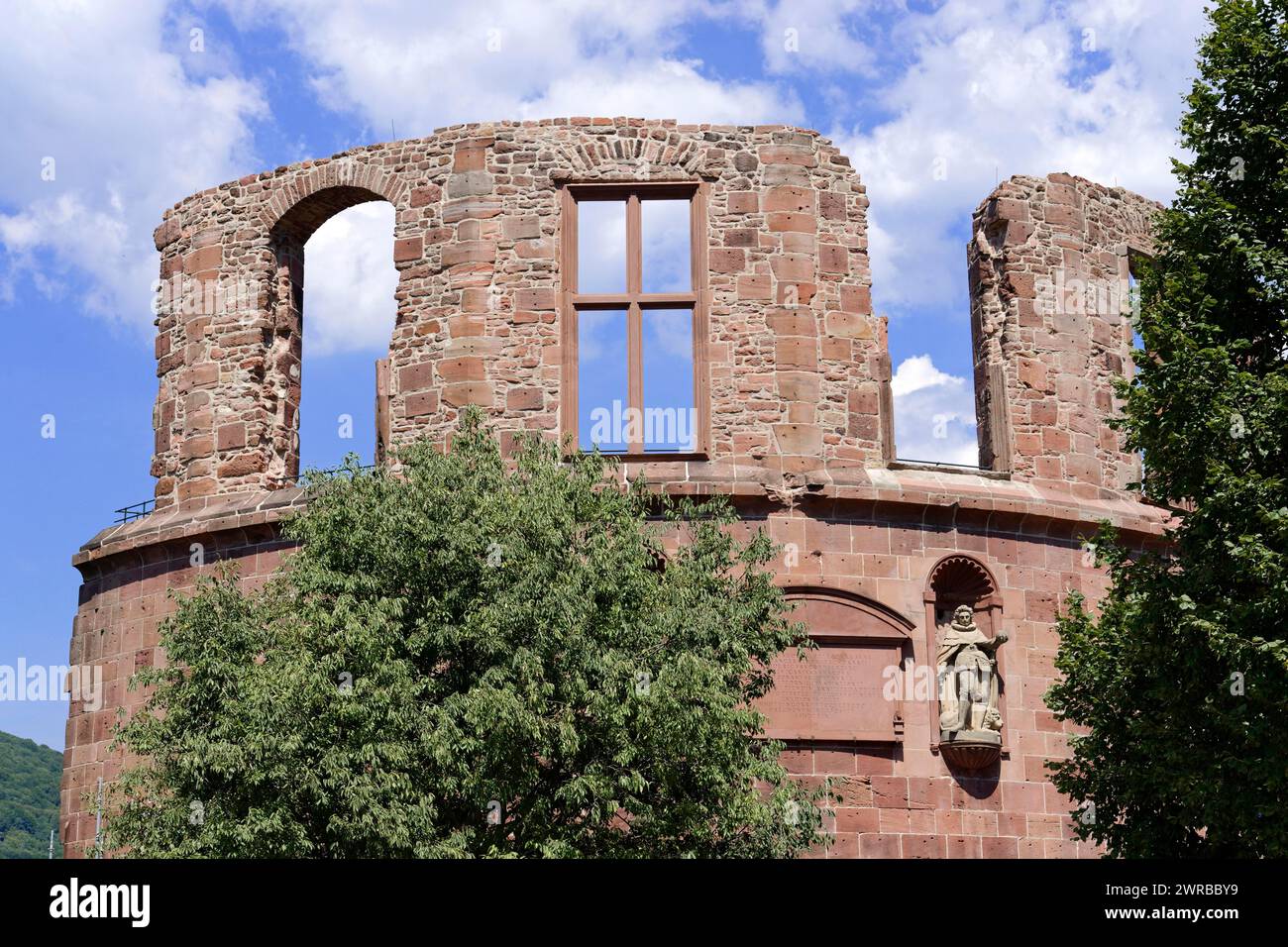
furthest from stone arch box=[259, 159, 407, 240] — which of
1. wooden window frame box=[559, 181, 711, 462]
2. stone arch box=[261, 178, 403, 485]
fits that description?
wooden window frame box=[559, 181, 711, 462]

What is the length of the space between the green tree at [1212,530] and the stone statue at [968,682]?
368cm

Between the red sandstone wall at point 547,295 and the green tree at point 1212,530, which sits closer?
the green tree at point 1212,530

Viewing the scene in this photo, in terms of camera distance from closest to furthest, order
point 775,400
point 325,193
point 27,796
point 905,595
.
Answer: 1. point 905,595
2. point 775,400
3. point 325,193
4. point 27,796

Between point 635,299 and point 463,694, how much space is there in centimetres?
786

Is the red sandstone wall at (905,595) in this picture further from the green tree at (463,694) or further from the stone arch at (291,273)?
the green tree at (463,694)

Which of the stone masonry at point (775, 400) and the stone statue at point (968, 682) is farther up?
the stone masonry at point (775, 400)

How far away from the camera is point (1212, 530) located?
15203 mm

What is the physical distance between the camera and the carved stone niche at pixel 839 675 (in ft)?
67.9

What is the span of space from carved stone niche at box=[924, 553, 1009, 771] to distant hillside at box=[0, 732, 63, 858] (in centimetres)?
4913

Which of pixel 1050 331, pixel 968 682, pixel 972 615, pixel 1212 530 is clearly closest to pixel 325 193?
pixel 1050 331

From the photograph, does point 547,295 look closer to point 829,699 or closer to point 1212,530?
point 829,699

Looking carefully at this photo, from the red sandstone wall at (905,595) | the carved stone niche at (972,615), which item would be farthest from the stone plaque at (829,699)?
the carved stone niche at (972,615)

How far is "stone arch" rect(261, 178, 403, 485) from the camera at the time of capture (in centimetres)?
2380
